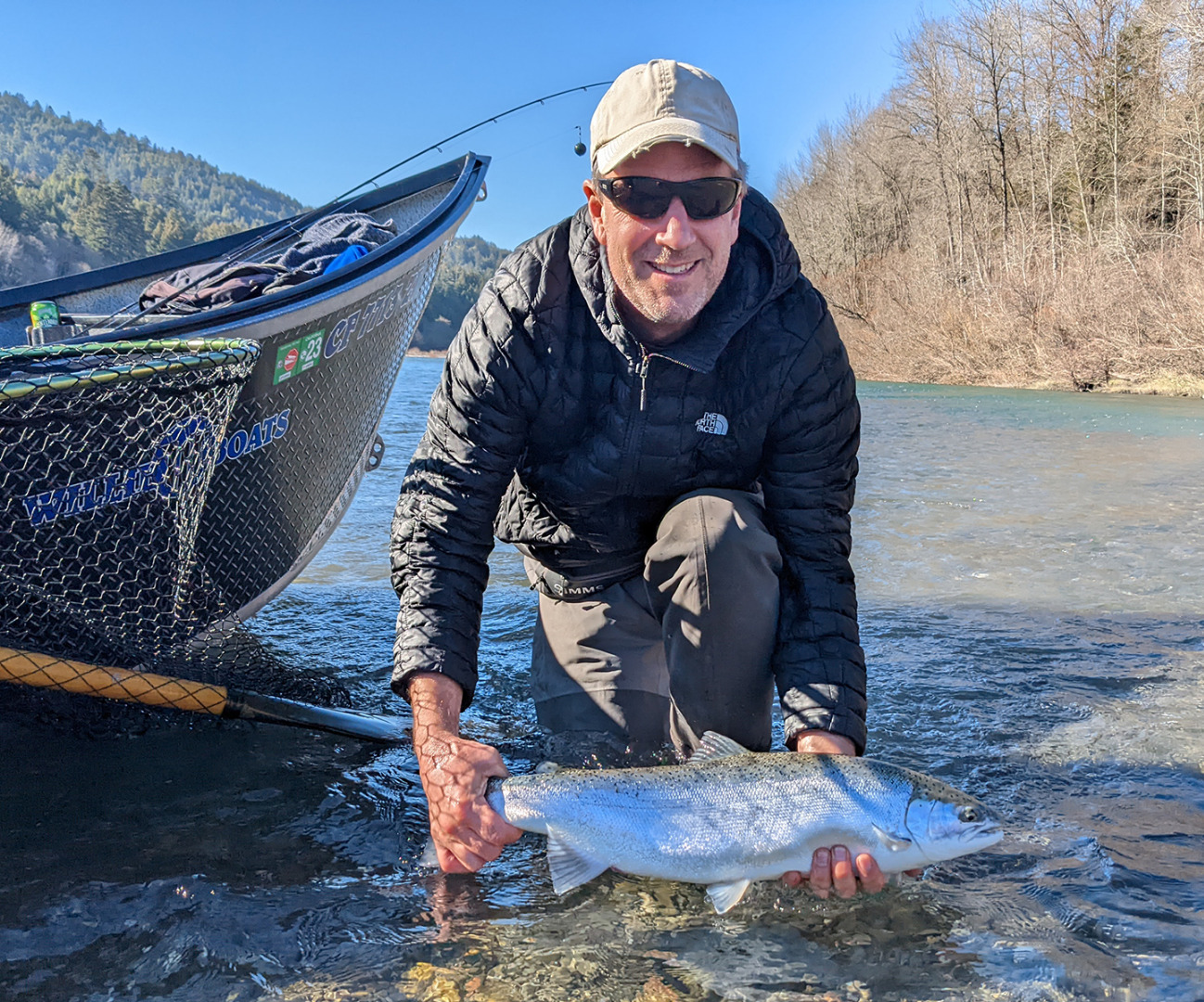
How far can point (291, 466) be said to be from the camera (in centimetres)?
477

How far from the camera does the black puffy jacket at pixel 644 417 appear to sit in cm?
299

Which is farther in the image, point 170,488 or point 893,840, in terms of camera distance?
point 170,488

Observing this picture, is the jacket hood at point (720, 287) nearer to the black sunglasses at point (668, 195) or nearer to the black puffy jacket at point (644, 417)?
the black puffy jacket at point (644, 417)

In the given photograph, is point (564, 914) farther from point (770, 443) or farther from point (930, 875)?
point (770, 443)

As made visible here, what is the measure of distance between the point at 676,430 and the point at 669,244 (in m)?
0.60

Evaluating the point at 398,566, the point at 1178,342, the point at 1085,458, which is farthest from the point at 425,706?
the point at 1178,342

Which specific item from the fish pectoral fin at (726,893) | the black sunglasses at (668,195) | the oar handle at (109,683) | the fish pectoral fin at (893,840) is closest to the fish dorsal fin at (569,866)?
the fish pectoral fin at (726,893)

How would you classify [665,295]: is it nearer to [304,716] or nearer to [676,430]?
[676,430]

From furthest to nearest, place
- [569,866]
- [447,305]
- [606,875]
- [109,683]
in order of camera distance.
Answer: [447,305], [109,683], [606,875], [569,866]

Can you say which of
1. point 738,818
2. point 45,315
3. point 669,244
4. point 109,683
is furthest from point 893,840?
point 45,315

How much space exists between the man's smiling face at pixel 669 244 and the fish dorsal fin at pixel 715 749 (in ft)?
4.04

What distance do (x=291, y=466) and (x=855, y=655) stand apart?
298 centimetres

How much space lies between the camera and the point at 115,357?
3135 mm

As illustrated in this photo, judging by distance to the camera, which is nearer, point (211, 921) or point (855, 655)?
point (211, 921)
